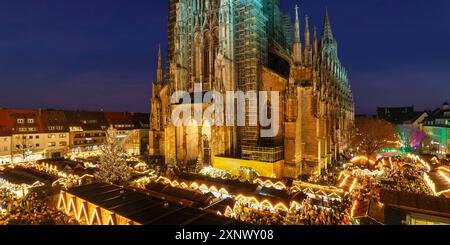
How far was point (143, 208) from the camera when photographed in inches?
414

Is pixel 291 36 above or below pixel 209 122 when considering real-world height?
above

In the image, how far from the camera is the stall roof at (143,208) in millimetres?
9117

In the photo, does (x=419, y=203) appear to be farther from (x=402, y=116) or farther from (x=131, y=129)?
(x=402, y=116)

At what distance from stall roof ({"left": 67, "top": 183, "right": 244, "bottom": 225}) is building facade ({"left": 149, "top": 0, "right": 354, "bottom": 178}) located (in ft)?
42.3

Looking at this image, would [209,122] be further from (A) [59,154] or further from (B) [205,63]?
(A) [59,154]

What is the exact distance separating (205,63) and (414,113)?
7386cm

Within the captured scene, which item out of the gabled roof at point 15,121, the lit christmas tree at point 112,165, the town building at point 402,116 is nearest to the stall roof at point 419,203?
the lit christmas tree at point 112,165

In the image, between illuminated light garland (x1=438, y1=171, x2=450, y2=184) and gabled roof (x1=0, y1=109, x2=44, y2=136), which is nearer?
illuminated light garland (x1=438, y1=171, x2=450, y2=184)

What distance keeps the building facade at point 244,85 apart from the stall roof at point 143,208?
42.3 ft

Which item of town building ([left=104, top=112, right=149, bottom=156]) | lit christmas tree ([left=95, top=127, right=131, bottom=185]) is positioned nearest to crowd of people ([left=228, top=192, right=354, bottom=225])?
lit christmas tree ([left=95, top=127, right=131, bottom=185])

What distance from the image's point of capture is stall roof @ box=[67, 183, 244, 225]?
9.12 meters

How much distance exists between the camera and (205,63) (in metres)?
31.2

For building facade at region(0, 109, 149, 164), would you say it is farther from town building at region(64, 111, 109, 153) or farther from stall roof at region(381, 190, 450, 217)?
stall roof at region(381, 190, 450, 217)
